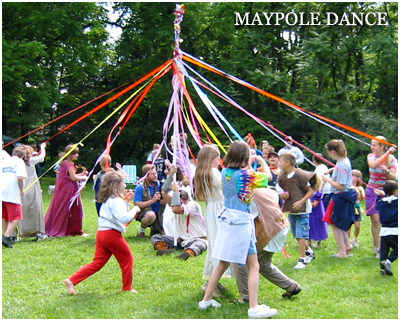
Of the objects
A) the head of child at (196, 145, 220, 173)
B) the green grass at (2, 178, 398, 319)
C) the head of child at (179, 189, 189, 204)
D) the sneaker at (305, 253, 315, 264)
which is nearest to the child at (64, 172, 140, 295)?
the green grass at (2, 178, 398, 319)

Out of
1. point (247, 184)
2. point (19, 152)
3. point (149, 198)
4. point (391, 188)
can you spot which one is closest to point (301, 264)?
point (391, 188)

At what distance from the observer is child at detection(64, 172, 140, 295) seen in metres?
4.70

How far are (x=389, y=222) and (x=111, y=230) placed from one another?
2833mm

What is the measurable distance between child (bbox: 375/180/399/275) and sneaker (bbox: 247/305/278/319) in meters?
1.86

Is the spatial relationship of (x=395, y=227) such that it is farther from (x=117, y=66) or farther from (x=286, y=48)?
(x=117, y=66)

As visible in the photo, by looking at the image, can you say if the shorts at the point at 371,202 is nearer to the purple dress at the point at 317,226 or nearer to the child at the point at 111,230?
the purple dress at the point at 317,226

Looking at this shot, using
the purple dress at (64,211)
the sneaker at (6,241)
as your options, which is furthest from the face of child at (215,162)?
the purple dress at (64,211)

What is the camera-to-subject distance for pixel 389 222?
5348 mm

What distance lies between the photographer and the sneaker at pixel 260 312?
402 centimetres

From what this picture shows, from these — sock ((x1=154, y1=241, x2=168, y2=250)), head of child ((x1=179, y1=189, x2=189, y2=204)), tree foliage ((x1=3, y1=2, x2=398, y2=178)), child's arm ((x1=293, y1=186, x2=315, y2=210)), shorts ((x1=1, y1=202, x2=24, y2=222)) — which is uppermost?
tree foliage ((x1=3, y1=2, x2=398, y2=178))

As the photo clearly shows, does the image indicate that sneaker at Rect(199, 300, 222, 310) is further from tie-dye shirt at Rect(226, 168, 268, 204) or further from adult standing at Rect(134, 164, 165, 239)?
adult standing at Rect(134, 164, 165, 239)

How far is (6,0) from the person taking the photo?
16.6 m

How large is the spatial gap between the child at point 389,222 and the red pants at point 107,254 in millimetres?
2623

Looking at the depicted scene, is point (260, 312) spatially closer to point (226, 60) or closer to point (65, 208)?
point (65, 208)
